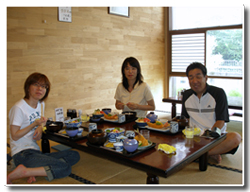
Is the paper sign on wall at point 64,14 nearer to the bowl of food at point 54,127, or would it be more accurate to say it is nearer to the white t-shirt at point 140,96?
the white t-shirt at point 140,96

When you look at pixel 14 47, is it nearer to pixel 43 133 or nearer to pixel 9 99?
pixel 9 99

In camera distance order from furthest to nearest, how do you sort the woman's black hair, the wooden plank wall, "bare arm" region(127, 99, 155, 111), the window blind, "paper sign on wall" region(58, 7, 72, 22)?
the window blind, "paper sign on wall" region(58, 7, 72, 22), the wooden plank wall, the woman's black hair, "bare arm" region(127, 99, 155, 111)

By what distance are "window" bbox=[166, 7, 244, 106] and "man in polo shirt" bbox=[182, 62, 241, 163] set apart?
284 centimetres

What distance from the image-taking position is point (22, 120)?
2.26 meters

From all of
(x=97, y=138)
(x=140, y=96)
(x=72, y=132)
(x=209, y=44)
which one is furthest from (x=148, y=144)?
(x=209, y=44)

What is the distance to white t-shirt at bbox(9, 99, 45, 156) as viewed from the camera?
7.32 feet

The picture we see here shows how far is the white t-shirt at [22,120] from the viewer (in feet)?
7.32

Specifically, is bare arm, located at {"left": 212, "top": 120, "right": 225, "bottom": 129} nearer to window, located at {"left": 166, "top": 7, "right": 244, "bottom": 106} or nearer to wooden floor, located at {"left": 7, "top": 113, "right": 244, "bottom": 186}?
wooden floor, located at {"left": 7, "top": 113, "right": 244, "bottom": 186}

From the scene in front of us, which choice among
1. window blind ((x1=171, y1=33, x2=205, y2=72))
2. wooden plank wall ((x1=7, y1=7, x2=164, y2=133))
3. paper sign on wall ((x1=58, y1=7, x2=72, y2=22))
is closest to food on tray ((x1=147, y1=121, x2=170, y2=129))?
wooden plank wall ((x1=7, y1=7, x2=164, y2=133))

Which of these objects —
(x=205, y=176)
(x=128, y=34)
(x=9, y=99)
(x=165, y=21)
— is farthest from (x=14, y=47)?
(x=165, y=21)

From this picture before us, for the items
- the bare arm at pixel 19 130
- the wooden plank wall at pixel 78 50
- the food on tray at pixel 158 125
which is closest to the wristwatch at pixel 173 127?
the food on tray at pixel 158 125

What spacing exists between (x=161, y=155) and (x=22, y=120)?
1.27 m

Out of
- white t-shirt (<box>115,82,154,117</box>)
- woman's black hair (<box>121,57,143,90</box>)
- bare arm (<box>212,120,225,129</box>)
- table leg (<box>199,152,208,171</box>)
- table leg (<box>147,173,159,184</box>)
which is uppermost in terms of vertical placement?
woman's black hair (<box>121,57,143,90</box>)

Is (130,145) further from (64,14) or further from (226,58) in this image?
(226,58)
